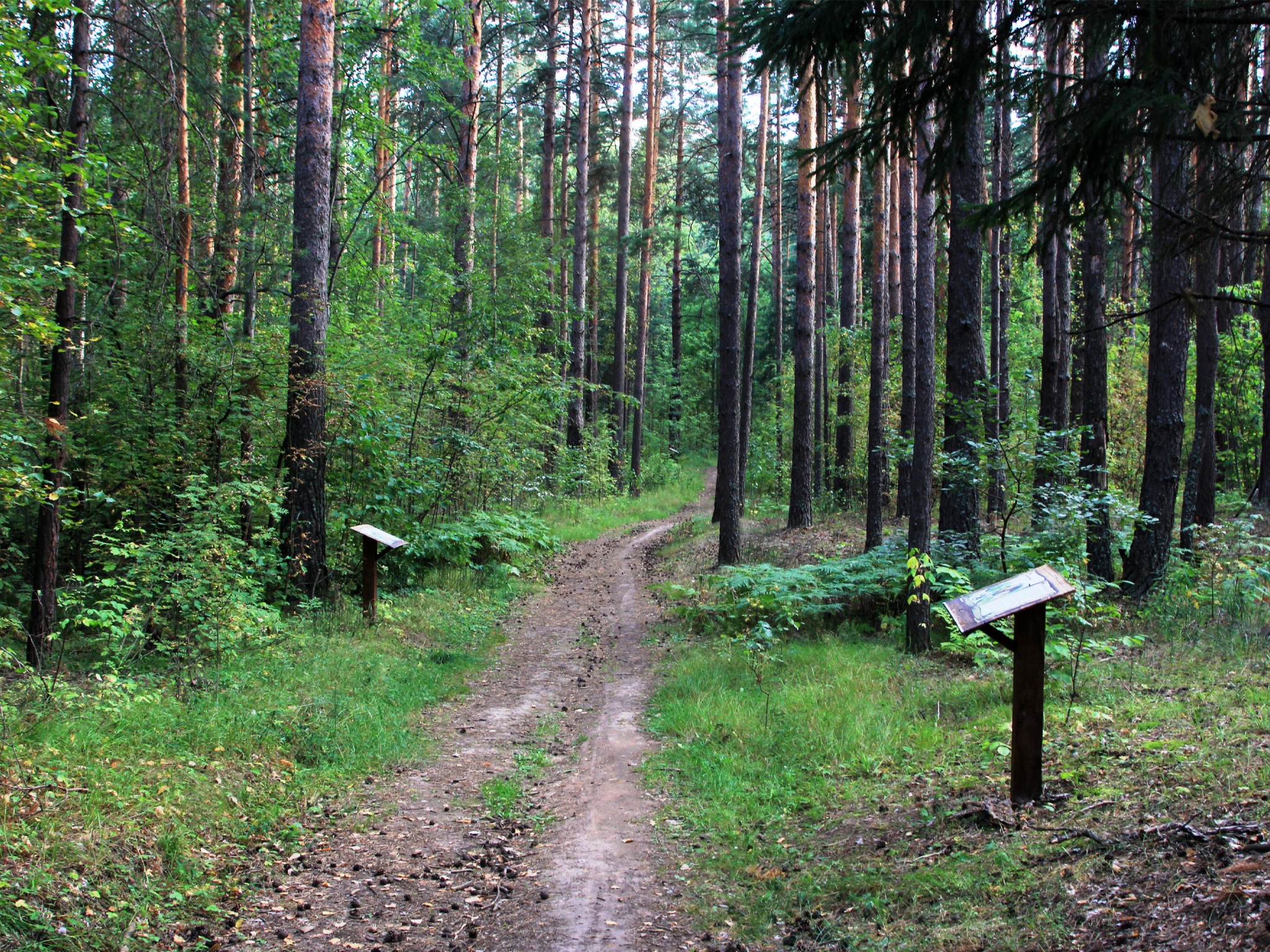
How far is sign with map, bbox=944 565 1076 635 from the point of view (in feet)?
13.4

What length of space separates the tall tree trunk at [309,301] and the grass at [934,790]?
196 inches

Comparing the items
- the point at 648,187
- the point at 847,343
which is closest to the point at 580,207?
the point at 648,187

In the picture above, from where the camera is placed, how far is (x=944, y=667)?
8109 millimetres

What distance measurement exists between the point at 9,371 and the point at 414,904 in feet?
23.6

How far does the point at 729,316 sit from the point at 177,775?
34.3 ft

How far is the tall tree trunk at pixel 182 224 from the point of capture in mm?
9797

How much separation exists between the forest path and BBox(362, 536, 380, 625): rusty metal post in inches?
75.2

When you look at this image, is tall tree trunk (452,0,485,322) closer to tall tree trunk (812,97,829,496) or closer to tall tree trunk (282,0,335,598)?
tall tree trunk (282,0,335,598)

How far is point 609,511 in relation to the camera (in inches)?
898

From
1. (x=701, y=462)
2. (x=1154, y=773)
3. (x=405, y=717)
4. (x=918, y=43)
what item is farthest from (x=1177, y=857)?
(x=701, y=462)

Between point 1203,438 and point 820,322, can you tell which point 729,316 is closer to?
point 1203,438

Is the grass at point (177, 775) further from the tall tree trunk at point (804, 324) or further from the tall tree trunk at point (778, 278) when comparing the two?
the tall tree trunk at point (778, 278)

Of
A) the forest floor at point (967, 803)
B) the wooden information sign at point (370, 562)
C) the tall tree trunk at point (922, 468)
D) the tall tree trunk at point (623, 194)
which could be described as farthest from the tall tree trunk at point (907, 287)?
the tall tree trunk at point (623, 194)

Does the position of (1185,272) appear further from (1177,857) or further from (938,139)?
(1177,857)
